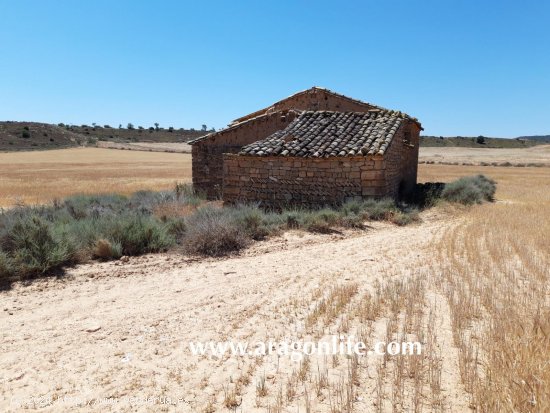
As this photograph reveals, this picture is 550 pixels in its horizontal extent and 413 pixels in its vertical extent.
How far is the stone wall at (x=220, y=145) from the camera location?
16.7 m

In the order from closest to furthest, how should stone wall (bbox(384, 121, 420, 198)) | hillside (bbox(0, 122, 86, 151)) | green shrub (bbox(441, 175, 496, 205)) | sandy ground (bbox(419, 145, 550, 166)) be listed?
1. stone wall (bbox(384, 121, 420, 198))
2. green shrub (bbox(441, 175, 496, 205))
3. sandy ground (bbox(419, 145, 550, 166))
4. hillside (bbox(0, 122, 86, 151))

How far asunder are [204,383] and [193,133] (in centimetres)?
10781

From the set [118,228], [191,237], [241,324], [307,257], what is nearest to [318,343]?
[241,324]

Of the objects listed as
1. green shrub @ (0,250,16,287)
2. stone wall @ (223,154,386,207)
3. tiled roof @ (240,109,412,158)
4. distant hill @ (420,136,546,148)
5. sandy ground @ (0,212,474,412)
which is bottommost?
sandy ground @ (0,212,474,412)

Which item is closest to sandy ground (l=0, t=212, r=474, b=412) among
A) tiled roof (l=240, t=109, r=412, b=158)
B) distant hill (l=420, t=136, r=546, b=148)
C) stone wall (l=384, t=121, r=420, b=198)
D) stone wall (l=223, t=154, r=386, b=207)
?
stone wall (l=223, t=154, r=386, b=207)

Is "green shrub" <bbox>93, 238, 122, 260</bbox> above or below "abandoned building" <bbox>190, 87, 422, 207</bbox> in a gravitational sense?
below

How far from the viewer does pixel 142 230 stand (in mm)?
8203

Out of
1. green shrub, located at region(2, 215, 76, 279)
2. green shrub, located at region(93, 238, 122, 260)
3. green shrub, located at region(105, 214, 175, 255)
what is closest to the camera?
green shrub, located at region(2, 215, 76, 279)

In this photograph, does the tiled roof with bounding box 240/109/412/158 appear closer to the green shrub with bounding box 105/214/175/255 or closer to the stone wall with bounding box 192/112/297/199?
the stone wall with bounding box 192/112/297/199

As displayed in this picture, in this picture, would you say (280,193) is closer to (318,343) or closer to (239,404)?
(318,343)

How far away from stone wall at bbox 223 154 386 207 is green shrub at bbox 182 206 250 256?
448cm

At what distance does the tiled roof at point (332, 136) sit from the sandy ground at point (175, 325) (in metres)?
5.06

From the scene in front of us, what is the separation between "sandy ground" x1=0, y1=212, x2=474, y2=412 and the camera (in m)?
3.34

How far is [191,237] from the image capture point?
8.20 metres
